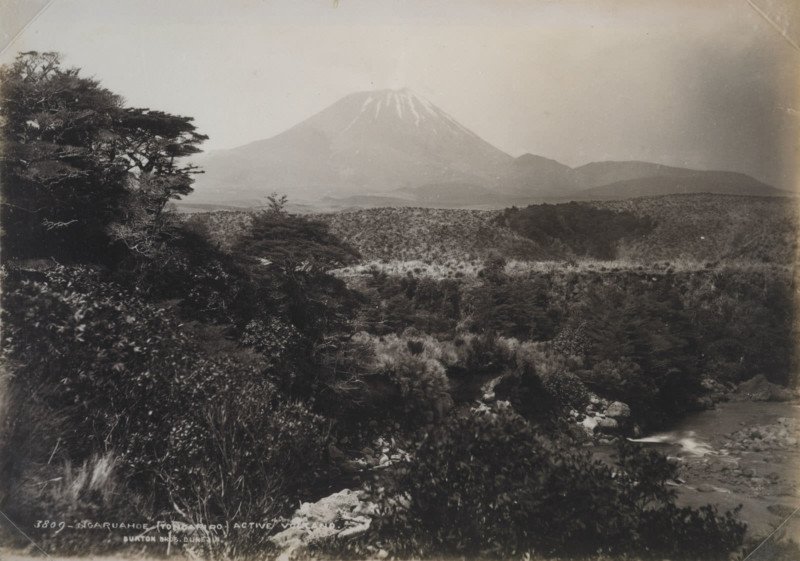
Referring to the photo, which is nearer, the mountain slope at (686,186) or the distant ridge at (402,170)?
the mountain slope at (686,186)

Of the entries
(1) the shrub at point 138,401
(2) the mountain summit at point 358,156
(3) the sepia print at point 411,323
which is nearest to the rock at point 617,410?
(3) the sepia print at point 411,323

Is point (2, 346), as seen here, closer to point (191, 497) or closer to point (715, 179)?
point (191, 497)

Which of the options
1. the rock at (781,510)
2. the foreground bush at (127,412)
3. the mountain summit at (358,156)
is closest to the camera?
the foreground bush at (127,412)

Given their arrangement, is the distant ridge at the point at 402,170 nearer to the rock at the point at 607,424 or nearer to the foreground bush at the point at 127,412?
the foreground bush at the point at 127,412

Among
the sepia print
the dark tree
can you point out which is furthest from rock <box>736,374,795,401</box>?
the dark tree

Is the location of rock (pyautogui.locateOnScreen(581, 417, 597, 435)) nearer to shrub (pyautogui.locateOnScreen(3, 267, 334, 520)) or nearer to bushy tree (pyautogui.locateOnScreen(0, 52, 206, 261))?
shrub (pyautogui.locateOnScreen(3, 267, 334, 520))

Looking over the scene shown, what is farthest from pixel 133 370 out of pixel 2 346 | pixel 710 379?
pixel 710 379
